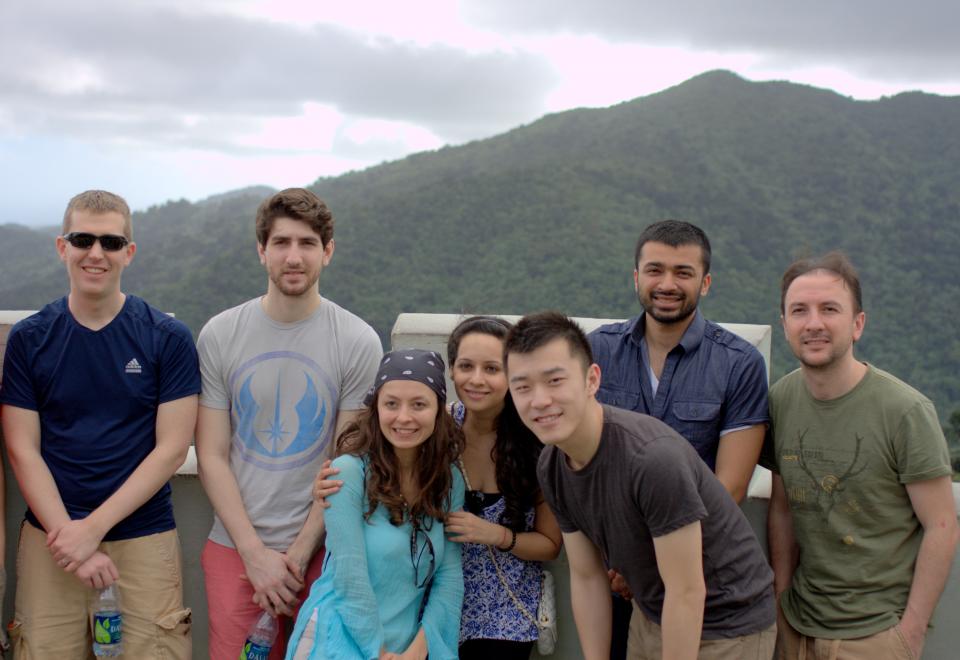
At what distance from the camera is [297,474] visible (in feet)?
10.1

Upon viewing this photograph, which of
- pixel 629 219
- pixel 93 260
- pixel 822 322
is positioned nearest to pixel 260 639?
pixel 93 260

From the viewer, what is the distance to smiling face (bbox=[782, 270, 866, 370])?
107 inches

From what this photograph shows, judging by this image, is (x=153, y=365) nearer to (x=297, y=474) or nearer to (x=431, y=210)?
(x=297, y=474)

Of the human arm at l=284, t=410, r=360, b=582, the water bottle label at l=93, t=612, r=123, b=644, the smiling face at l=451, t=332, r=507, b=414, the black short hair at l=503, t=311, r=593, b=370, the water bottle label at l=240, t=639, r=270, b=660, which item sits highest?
the black short hair at l=503, t=311, r=593, b=370

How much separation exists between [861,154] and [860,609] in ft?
167

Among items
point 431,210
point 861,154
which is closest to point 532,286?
point 431,210

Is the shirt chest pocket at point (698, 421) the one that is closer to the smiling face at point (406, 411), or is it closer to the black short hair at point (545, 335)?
the black short hair at point (545, 335)

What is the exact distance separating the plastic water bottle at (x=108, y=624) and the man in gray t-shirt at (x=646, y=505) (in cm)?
157

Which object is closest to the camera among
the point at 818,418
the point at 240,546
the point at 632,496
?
the point at 632,496

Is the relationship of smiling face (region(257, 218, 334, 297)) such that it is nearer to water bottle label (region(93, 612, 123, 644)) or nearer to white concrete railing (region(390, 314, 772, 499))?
white concrete railing (region(390, 314, 772, 499))

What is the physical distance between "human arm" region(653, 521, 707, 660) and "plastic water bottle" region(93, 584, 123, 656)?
6.06 feet

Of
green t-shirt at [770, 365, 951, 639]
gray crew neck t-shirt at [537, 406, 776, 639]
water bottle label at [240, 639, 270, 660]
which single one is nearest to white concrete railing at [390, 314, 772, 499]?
green t-shirt at [770, 365, 951, 639]

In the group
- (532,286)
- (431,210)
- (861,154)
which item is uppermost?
(861,154)

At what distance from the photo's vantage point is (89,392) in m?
3.02
